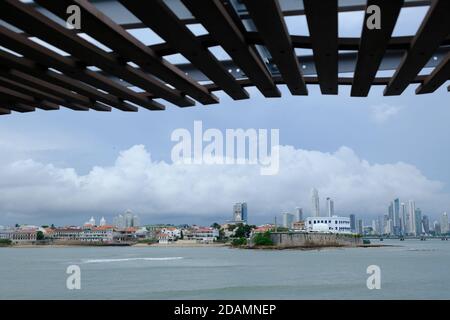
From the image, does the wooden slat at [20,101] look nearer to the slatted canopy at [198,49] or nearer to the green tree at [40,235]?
the slatted canopy at [198,49]

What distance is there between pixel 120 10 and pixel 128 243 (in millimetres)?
110252

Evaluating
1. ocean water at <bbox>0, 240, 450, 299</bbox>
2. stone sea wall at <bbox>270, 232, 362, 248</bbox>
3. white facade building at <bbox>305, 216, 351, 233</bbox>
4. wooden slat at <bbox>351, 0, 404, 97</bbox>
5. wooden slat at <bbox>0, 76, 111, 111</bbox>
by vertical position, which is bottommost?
ocean water at <bbox>0, 240, 450, 299</bbox>

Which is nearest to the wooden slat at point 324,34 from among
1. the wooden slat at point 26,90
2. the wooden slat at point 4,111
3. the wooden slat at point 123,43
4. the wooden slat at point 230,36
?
the wooden slat at point 230,36

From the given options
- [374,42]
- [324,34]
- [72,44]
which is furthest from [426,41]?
[72,44]

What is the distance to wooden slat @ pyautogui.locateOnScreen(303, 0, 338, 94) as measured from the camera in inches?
83.0

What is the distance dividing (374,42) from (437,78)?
925mm

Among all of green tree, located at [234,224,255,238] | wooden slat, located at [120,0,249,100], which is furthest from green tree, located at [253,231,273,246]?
wooden slat, located at [120,0,249,100]

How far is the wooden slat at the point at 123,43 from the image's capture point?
219cm

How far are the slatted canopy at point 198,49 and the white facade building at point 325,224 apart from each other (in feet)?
285

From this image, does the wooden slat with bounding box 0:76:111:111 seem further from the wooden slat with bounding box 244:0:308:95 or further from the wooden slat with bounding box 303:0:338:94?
the wooden slat with bounding box 303:0:338:94

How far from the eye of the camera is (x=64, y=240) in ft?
366

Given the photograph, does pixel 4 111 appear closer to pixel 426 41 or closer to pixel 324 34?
pixel 324 34
